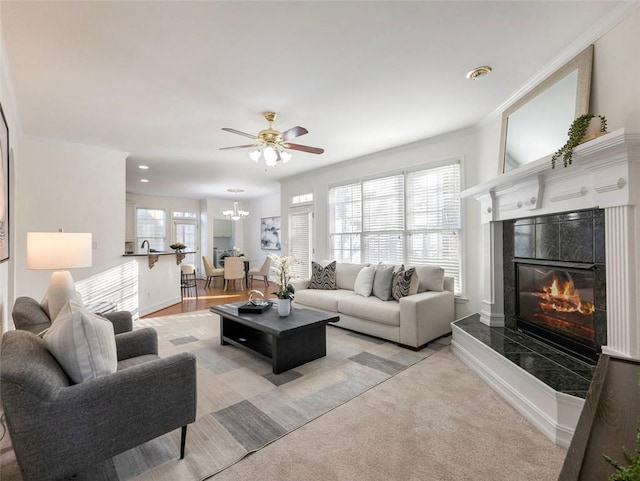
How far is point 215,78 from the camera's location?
2.67 metres

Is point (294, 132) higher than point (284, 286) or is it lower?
higher

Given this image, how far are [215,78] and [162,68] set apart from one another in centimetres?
42

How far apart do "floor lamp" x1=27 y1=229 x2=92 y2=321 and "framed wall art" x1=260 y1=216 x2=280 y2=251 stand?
658 cm

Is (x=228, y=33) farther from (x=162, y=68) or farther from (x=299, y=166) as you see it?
(x=299, y=166)

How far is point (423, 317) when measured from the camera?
3.53m

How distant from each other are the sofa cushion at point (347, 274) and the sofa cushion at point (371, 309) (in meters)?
0.58

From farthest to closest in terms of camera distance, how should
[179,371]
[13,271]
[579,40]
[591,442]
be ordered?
[13,271]
[579,40]
[179,371]
[591,442]

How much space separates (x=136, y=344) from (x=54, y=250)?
1.18 metres

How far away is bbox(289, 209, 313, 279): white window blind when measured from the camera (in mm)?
6582

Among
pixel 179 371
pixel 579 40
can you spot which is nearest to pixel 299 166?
pixel 579 40

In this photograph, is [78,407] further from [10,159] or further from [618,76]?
[618,76]

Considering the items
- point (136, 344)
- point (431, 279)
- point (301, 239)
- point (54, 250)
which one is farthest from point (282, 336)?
point (301, 239)

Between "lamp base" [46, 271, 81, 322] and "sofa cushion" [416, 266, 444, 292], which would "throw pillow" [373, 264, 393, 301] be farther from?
"lamp base" [46, 271, 81, 322]

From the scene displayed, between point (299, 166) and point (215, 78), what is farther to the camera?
point (299, 166)
